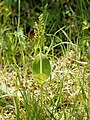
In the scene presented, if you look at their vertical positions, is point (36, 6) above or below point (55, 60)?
above

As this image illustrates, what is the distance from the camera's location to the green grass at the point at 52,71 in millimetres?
1572

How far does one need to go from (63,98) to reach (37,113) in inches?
9.6

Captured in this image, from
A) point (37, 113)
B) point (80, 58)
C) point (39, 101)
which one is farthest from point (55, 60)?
point (37, 113)

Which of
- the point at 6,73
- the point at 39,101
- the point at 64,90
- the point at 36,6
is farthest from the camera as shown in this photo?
the point at 36,6

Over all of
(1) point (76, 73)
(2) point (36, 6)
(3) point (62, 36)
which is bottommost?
(1) point (76, 73)

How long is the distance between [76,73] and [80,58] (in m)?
0.17

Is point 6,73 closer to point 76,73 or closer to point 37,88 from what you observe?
point 37,88

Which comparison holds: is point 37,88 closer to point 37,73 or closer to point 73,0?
point 37,73

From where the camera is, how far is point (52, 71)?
1887 mm

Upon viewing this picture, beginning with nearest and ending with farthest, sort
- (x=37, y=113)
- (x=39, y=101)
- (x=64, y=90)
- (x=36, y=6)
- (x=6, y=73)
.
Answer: (x=37, y=113) < (x=39, y=101) < (x=64, y=90) < (x=6, y=73) < (x=36, y=6)

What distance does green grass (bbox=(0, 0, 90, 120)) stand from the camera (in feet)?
5.16

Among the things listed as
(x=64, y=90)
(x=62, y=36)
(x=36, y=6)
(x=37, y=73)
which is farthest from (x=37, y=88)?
(x=36, y=6)

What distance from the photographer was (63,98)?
172cm

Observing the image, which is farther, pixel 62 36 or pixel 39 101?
pixel 62 36
